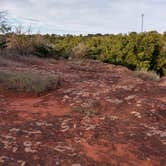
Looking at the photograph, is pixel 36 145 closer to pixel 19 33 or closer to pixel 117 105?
pixel 117 105

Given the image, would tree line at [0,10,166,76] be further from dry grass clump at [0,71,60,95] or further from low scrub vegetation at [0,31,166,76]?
dry grass clump at [0,71,60,95]

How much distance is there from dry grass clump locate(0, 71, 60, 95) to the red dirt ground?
0.72 feet

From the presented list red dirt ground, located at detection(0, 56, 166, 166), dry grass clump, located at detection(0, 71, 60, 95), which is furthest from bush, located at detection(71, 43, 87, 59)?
red dirt ground, located at detection(0, 56, 166, 166)

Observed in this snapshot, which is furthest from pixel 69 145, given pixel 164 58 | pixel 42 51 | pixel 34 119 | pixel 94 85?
pixel 164 58

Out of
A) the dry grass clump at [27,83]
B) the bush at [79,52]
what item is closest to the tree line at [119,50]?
the bush at [79,52]

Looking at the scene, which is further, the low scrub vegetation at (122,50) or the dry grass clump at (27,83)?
the low scrub vegetation at (122,50)

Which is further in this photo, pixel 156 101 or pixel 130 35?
pixel 130 35

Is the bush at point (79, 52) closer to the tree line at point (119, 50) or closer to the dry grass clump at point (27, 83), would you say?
the tree line at point (119, 50)

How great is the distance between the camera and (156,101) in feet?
28.1

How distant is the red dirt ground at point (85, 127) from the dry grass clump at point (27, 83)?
22cm

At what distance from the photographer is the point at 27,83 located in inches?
374

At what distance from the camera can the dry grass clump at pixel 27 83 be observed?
936 cm

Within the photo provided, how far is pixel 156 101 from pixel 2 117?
3.10 meters

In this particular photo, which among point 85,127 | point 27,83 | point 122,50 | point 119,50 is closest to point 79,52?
point 119,50
